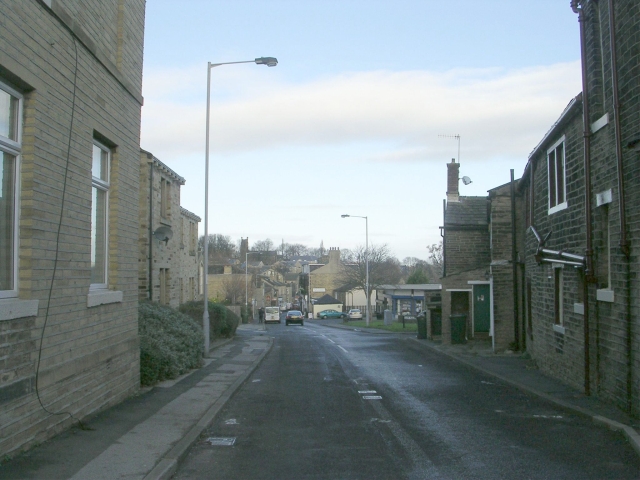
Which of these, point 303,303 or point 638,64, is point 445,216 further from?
point 303,303

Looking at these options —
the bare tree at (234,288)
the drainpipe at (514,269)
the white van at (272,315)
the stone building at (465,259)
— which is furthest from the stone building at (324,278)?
the drainpipe at (514,269)

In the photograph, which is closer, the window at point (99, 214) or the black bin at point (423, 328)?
the window at point (99, 214)

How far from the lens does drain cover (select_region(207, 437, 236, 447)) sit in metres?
8.38

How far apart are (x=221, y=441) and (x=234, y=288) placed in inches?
2674

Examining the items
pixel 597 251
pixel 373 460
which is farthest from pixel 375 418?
pixel 597 251

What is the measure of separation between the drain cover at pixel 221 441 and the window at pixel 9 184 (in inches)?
121

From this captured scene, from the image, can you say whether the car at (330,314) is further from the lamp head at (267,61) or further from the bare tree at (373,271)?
the lamp head at (267,61)

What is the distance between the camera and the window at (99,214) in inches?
387

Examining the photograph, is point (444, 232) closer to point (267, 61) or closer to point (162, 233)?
point (267, 61)

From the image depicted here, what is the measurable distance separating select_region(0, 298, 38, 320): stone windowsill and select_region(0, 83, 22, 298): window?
0.17 metres

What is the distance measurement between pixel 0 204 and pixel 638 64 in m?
8.56

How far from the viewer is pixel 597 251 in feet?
37.9

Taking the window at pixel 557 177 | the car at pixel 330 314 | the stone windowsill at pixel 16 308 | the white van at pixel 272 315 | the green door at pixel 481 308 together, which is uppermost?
the window at pixel 557 177

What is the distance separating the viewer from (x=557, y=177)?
48.6 feet
